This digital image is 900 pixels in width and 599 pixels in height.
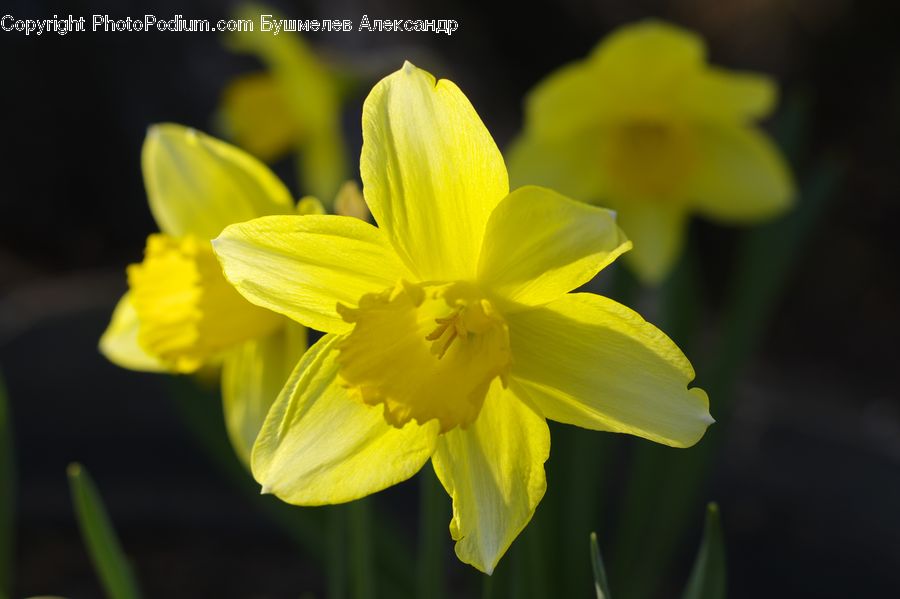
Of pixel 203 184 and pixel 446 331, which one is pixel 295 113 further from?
pixel 446 331

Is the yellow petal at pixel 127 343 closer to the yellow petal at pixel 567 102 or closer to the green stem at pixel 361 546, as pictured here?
the green stem at pixel 361 546

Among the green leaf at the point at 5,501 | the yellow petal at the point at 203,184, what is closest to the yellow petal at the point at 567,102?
the yellow petal at the point at 203,184

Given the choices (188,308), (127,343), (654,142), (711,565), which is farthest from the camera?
(654,142)

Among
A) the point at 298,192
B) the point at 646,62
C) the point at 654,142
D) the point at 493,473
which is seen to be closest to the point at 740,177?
the point at 654,142

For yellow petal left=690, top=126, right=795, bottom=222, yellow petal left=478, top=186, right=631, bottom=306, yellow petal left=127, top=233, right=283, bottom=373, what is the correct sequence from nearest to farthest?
yellow petal left=478, top=186, right=631, bottom=306
yellow petal left=127, top=233, right=283, bottom=373
yellow petal left=690, top=126, right=795, bottom=222

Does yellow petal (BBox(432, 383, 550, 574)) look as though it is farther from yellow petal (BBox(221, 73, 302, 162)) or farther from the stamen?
yellow petal (BBox(221, 73, 302, 162))

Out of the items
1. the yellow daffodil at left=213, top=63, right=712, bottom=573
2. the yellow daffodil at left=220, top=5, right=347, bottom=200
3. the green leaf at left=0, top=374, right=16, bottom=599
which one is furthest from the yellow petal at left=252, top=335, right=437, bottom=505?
the yellow daffodil at left=220, top=5, right=347, bottom=200
